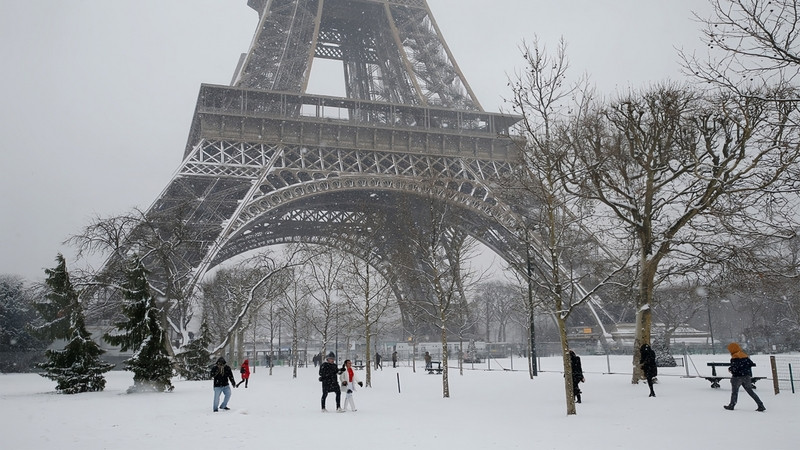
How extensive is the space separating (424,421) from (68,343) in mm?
13394

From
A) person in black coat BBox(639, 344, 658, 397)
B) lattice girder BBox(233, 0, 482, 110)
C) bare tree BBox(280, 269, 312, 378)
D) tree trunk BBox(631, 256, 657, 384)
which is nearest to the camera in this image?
person in black coat BBox(639, 344, 658, 397)

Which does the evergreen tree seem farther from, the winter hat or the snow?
the winter hat

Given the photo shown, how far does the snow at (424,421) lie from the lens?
10.0 m

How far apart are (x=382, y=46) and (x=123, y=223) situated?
34473 mm

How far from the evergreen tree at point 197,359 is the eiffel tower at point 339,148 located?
4082mm

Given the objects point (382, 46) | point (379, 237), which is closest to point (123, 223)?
point (379, 237)

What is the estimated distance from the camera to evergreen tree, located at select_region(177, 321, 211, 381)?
1070 inches

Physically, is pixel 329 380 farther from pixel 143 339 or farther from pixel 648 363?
pixel 648 363

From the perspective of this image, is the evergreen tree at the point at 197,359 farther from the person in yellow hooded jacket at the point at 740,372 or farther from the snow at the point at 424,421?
the person in yellow hooded jacket at the point at 740,372

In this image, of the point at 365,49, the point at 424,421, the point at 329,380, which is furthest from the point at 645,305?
the point at 365,49

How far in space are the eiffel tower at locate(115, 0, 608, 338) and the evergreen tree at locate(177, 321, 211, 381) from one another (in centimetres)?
408


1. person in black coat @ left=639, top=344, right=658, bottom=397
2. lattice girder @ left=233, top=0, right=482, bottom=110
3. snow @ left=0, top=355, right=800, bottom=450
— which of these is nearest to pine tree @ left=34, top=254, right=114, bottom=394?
snow @ left=0, top=355, right=800, bottom=450

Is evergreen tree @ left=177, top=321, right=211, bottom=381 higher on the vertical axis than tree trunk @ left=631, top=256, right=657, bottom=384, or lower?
lower

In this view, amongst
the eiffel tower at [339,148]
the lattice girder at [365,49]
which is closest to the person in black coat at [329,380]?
the eiffel tower at [339,148]
